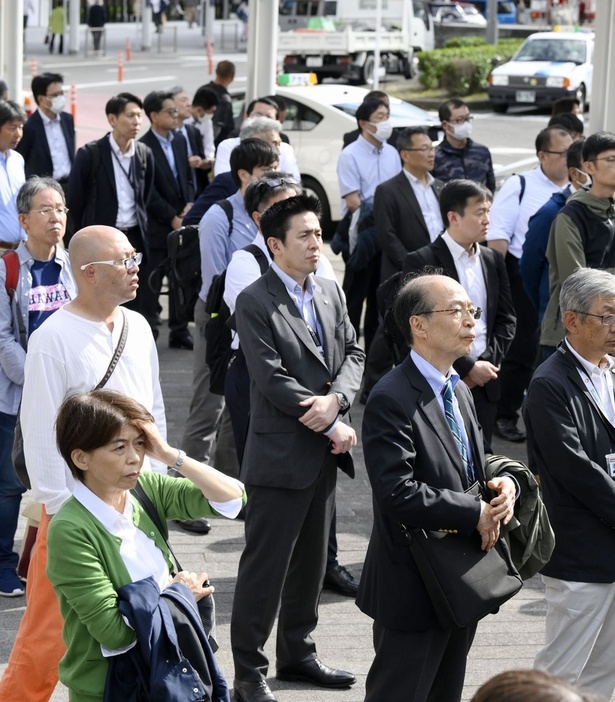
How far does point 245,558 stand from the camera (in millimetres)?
5258

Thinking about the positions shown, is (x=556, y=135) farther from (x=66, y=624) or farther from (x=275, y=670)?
(x=66, y=624)

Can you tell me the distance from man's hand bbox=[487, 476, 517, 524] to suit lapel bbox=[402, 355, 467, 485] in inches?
4.4

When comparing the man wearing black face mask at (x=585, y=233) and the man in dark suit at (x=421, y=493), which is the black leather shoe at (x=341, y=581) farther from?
the man in dark suit at (x=421, y=493)

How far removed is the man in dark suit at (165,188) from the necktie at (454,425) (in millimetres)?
6205

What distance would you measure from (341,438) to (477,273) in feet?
6.61

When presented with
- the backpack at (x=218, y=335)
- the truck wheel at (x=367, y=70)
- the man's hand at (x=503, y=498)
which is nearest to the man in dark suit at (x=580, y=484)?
the man's hand at (x=503, y=498)

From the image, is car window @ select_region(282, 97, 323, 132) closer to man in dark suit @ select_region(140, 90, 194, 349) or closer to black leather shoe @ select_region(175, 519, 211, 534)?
man in dark suit @ select_region(140, 90, 194, 349)

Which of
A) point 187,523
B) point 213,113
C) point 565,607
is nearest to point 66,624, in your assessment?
point 565,607

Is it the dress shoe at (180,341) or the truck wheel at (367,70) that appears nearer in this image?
the dress shoe at (180,341)

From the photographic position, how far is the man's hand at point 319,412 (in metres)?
5.09

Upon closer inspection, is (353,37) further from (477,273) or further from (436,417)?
(436,417)

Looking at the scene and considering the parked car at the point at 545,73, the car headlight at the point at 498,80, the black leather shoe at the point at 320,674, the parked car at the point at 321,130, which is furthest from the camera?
the car headlight at the point at 498,80

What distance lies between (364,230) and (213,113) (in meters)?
4.79

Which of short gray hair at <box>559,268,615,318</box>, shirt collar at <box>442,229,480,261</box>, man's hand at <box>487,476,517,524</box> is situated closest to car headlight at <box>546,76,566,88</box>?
shirt collar at <box>442,229,480,261</box>
